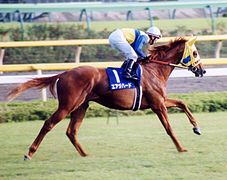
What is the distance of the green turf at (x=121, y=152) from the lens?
7918mm

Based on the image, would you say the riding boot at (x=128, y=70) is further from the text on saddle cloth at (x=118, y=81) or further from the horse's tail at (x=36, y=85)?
the horse's tail at (x=36, y=85)

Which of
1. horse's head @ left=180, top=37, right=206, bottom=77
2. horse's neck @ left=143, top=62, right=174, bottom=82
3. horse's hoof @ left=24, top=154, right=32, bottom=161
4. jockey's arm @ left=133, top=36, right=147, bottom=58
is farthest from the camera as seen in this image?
horse's head @ left=180, top=37, right=206, bottom=77

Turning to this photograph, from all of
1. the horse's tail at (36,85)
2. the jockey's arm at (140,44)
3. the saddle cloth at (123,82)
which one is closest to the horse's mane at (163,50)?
the jockey's arm at (140,44)

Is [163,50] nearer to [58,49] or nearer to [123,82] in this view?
[123,82]

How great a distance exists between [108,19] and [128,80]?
21.9m

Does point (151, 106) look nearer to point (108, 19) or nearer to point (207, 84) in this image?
point (207, 84)

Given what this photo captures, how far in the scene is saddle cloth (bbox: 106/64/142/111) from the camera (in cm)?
940

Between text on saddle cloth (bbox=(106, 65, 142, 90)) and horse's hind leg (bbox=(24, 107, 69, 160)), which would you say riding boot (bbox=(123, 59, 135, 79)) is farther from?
horse's hind leg (bbox=(24, 107, 69, 160))

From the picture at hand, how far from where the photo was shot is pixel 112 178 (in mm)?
7629

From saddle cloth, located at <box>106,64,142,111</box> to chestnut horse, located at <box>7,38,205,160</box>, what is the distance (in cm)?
5

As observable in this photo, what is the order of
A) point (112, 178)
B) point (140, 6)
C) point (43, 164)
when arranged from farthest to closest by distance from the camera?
point (140, 6)
point (43, 164)
point (112, 178)

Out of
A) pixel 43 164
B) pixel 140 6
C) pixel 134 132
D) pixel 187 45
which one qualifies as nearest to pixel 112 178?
pixel 43 164

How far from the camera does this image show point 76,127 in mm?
9516

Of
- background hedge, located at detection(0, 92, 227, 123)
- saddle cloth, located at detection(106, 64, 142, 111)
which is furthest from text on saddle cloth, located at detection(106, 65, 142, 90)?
background hedge, located at detection(0, 92, 227, 123)
